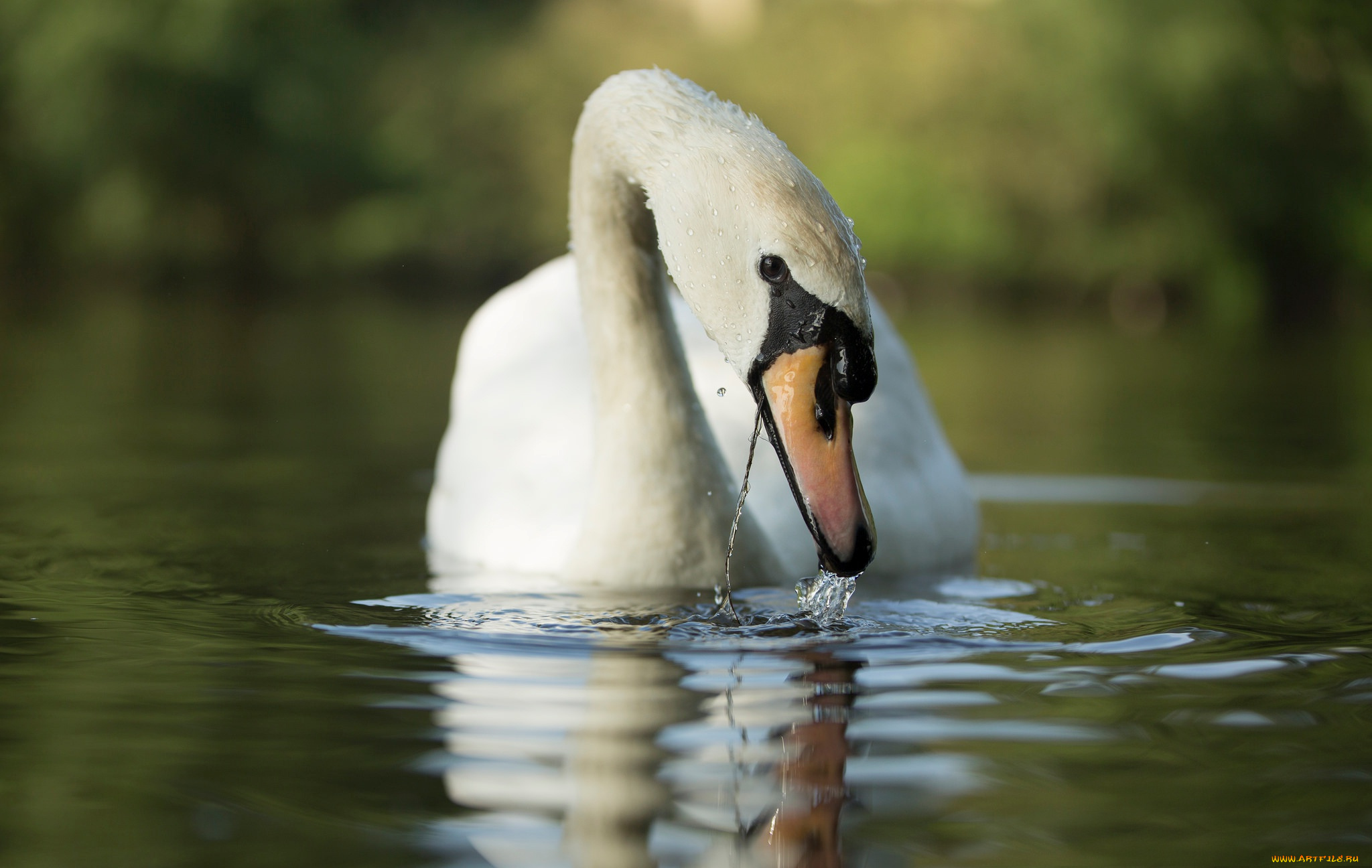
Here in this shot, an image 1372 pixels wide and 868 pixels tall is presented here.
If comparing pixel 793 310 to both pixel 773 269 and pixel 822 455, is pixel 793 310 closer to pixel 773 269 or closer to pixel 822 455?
pixel 773 269

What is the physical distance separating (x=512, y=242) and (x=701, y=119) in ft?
124

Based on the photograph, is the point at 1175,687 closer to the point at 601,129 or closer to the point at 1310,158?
the point at 601,129

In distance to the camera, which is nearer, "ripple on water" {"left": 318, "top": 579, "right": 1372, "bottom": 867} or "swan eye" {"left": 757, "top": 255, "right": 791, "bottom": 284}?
"ripple on water" {"left": 318, "top": 579, "right": 1372, "bottom": 867}

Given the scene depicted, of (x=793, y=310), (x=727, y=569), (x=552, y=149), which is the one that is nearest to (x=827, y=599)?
(x=727, y=569)

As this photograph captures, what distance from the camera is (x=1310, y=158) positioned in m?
26.3

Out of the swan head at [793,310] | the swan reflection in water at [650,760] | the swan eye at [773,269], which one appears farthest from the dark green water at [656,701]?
the swan eye at [773,269]

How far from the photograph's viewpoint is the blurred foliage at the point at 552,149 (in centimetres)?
2594

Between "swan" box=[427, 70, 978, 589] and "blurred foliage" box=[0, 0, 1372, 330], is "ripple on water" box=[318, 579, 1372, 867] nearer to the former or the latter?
"swan" box=[427, 70, 978, 589]

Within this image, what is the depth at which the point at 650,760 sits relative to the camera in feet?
8.33

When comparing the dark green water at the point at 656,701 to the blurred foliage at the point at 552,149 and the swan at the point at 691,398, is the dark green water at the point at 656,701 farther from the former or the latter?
the blurred foliage at the point at 552,149

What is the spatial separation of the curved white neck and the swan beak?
80 centimetres

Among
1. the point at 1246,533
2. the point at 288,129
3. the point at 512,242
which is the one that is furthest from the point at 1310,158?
the point at 1246,533

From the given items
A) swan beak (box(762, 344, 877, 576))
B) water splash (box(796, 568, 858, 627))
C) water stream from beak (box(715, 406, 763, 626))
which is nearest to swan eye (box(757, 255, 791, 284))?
swan beak (box(762, 344, 877, 576))

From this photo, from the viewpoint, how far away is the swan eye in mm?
3125
